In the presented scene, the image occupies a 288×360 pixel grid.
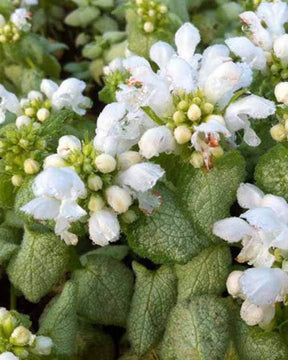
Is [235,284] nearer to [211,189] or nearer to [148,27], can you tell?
[211,189]

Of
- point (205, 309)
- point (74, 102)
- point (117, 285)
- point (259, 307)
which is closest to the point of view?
point (259, 307)

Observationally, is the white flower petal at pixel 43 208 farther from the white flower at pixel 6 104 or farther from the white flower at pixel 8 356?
the white flower at pixel 6 104

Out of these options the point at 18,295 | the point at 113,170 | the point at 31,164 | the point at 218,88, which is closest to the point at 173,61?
the point at 218,88

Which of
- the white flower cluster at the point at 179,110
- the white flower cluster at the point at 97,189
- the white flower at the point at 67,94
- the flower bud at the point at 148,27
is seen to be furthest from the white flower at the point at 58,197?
the flower bud at the point at 148,27

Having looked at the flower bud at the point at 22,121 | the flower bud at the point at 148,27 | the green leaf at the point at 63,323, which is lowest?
the green leaf at the point at 63,323

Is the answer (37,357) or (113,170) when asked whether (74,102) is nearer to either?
(113,170)

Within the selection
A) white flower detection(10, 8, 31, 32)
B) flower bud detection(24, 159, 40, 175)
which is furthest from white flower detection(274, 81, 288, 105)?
white flower detection(10, 8, 31, 32)

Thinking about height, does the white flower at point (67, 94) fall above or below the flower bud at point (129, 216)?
above
